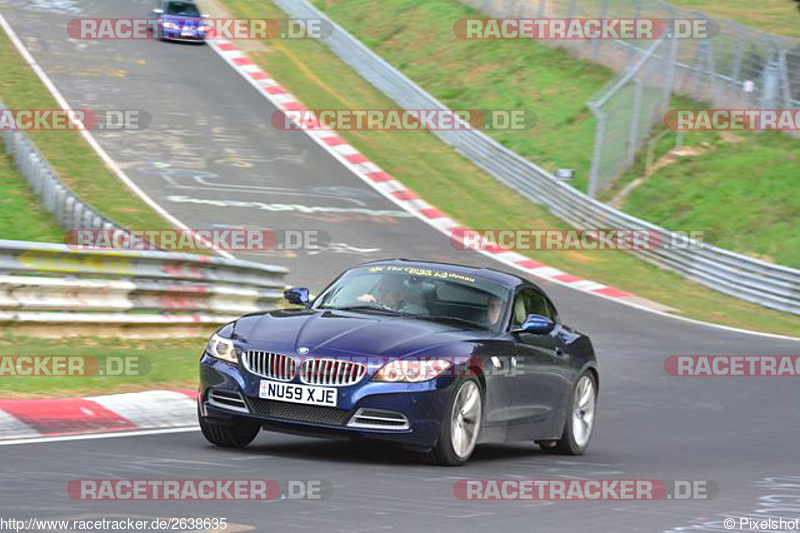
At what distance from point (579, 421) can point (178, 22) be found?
32471 millimetres

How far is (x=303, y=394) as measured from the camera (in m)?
8.95

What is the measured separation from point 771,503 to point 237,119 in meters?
27.6

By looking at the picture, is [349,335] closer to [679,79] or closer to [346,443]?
[346,443]

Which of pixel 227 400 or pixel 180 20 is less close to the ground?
pixel 227 400

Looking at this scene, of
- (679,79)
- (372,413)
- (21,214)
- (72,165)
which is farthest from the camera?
(679,79)

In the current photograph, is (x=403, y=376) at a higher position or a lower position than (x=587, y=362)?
higher

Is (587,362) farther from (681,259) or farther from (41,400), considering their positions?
(681,259)

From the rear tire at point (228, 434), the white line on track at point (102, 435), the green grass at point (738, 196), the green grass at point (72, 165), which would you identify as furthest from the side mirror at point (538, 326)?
the green grass at point (738, 196)

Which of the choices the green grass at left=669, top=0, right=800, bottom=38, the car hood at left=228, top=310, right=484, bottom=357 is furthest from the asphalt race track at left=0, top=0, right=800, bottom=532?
the green grass at left=669, top=0, right=800, bottom=38

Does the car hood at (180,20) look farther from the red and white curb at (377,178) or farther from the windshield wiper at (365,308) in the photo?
the windshield wiper at (365,308)

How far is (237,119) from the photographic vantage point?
3525 cm

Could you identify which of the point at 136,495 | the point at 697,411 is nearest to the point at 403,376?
the point at 136,495

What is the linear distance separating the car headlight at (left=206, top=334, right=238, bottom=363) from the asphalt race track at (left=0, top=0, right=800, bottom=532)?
0.59 metres

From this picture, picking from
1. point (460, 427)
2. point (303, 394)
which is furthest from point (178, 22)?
point (303, 394)
